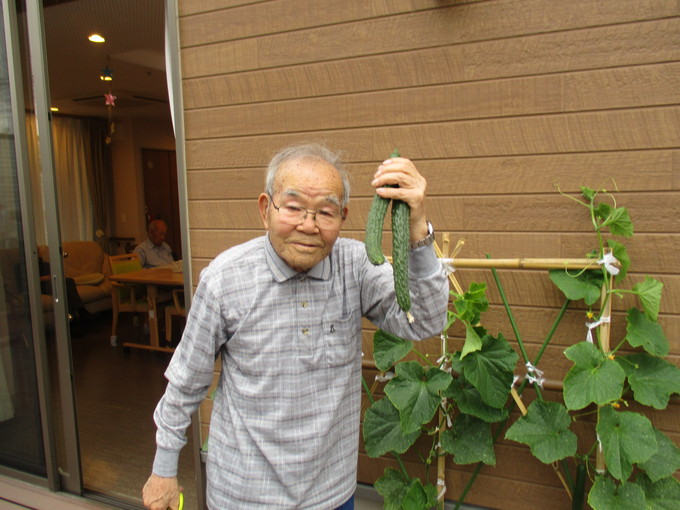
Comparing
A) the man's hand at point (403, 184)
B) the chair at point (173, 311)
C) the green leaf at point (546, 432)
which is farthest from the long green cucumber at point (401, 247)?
the chair at point (173, 311)

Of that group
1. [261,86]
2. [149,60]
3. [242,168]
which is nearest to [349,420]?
[242,168]

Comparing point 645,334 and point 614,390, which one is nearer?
point 614,390

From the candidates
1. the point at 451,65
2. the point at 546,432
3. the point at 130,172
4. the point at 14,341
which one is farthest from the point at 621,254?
the point at 130,172

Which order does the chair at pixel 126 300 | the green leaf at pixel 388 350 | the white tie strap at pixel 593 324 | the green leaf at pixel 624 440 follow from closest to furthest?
the green leaf at pixel 624 440
the white tie strap at pixel 593 324
the green leaf at pixel 388 350
the chair at pixel 126 300

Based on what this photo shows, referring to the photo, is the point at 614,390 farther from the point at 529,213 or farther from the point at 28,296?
the point at 28,296

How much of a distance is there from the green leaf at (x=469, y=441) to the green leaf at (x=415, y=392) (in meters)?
0.19

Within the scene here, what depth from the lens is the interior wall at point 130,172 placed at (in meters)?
8.37

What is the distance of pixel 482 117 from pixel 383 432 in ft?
4.00

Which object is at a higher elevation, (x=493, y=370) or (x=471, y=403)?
(x=493, y=370)

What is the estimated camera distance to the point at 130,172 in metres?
8.43

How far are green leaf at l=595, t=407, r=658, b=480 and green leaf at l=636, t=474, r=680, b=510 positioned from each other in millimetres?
215

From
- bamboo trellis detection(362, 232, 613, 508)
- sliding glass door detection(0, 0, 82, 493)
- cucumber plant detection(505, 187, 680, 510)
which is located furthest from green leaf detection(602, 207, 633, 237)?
sliding glass door detection(0, 0, 82, 493)

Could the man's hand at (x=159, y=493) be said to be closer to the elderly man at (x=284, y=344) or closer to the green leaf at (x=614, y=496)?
the elderly man at (x=284, y=344)

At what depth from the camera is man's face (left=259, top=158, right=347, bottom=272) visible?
1.19m
